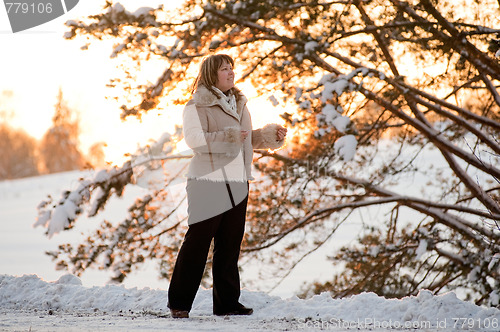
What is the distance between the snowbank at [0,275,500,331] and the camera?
4242 millimetres

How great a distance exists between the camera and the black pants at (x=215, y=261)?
14.6 ft

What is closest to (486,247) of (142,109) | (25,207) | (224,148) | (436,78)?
(436,78)

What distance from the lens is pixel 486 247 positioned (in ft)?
20.2

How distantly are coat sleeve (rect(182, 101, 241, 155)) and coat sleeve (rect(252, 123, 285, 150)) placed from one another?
1.13 ft

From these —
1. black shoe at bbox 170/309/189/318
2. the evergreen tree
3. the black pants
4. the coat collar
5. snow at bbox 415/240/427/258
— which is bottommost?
black shoe at bbox 170/309/189/318

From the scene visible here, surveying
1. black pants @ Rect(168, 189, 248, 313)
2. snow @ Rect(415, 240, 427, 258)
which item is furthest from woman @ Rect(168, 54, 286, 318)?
snow @ Rect(415, 240, 427, 258)

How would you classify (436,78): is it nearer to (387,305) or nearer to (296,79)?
(296,79)

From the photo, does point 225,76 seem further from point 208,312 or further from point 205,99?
point 208,312

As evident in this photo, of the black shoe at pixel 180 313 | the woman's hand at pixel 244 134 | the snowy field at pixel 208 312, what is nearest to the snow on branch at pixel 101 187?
the snowy field at pixel 208 312

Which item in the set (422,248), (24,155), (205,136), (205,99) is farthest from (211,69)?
(24,155)

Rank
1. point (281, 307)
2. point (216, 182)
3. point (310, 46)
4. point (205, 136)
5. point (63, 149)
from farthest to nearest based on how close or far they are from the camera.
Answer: point (63, 149) → point (310, 46) → point (281, 307) → point (216, 182) → point (205, 136)

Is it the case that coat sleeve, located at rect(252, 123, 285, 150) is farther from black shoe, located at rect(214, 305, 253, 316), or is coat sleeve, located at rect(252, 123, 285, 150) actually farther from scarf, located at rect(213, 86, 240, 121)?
black shoe, located at rect(214, 305, 253, 316)

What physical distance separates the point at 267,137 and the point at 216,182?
0.51 m

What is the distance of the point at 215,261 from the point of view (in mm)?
4605
